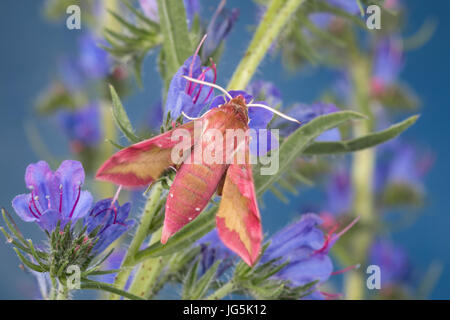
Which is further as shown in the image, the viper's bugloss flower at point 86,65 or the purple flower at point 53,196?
the viper's bugloss flower at point 86,65

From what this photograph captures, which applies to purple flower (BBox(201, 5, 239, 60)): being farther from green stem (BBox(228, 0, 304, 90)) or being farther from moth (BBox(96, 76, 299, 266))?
moth (BBox(96, 76, 299, 266))

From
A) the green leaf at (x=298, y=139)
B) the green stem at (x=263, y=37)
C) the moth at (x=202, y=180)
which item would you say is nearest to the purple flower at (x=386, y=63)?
the green stem at (x=263, y=37)

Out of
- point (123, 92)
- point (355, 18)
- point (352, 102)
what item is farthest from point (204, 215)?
point (352, 102)

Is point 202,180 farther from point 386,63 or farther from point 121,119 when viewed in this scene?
point 386,63

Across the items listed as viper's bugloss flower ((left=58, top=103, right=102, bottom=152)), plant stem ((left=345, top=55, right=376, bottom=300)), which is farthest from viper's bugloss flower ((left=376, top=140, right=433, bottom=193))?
viper's bugloss flower ((left=58, top=103, right=102, bottom=152))

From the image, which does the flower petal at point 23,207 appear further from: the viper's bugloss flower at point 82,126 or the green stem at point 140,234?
the viper's bugloss flower at point 82,126

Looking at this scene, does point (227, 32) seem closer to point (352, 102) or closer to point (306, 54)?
point (306, 54)
